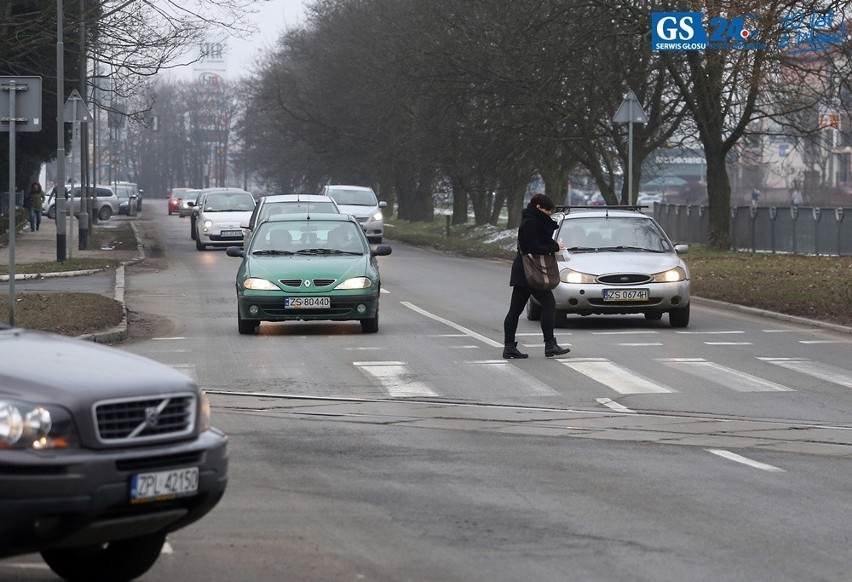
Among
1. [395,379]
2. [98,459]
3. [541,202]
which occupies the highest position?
[541,202]

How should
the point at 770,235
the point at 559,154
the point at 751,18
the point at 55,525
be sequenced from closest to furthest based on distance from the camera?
1. the point at 55,525
2. the point at 751,18
3. the point at 770,235
4. the point at 559,154

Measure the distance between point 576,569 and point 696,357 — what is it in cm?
977

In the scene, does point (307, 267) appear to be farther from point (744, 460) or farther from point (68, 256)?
point (68, 256)

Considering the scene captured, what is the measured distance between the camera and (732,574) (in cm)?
658

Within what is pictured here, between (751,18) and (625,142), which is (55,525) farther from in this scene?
(625,142)

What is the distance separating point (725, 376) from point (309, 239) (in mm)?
7148

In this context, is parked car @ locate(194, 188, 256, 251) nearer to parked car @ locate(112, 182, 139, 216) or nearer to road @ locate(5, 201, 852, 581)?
road @ locate(5, 201, 852, 581)

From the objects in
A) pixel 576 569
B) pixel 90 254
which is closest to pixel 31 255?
pixel 90 254

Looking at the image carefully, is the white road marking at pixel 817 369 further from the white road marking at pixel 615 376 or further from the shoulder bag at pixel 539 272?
the shoulder bag at pixel 539 272

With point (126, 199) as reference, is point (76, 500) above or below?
below

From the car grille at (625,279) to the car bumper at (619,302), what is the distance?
8cm

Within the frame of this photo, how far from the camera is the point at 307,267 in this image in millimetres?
19047

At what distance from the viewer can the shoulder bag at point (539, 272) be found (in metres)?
16.4

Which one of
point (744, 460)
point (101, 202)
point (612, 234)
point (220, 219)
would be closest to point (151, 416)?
point (744, 460)
